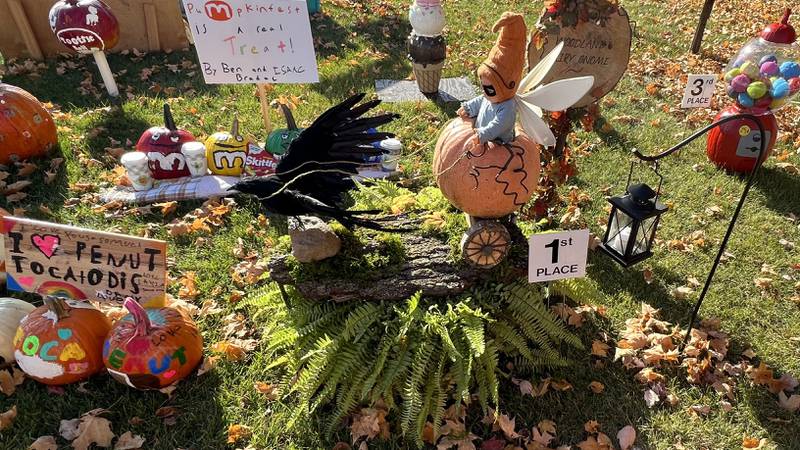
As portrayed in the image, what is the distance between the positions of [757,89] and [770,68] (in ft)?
0.71

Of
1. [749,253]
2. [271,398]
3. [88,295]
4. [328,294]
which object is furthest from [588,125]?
[88,295]

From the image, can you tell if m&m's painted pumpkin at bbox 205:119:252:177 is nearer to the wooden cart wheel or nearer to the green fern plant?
the green fern plant

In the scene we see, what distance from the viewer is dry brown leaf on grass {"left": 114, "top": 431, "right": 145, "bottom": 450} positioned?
3.06 meters

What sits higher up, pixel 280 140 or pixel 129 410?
pixel 280 140

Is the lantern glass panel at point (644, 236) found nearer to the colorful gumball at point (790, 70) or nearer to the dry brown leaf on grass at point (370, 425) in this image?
the dry brown leaf on grass at point (370, 425)

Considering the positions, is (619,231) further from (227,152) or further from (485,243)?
(227,152)

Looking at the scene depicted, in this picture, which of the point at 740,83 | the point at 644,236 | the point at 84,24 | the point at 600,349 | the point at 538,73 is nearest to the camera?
the point at 538,73

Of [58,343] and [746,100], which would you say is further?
[746,100]

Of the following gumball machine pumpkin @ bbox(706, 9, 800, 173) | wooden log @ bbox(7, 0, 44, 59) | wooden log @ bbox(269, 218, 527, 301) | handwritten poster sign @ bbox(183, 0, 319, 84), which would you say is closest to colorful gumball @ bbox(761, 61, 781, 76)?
gumball machine pumpkin @ bbox(706, 9, 800, 173)

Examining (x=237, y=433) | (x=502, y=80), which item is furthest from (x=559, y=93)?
(x=237, y=433)

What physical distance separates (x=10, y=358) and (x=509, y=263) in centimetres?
344

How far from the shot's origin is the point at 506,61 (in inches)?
108

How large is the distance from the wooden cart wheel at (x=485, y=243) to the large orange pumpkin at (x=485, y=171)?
12cm

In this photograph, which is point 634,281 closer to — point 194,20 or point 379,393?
point 379,393
